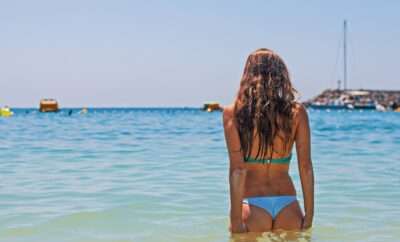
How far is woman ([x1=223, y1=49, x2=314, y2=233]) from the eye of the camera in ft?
13.5

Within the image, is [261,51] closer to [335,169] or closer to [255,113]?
[255,113]

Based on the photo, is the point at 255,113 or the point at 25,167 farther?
the point at 25,167

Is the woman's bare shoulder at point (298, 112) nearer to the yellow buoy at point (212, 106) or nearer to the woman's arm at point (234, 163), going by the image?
the woman's arm at point (234, 163)

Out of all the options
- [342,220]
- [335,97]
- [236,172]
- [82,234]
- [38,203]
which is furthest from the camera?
[335,97]

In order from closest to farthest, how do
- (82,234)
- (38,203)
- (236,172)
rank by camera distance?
(236,172) < (82,234) < (38,203)

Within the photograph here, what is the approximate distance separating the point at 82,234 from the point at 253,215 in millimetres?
2125

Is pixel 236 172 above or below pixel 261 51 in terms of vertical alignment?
below

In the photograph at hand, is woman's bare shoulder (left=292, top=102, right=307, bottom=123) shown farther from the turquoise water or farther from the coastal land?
the coastal land

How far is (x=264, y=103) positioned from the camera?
4102mm

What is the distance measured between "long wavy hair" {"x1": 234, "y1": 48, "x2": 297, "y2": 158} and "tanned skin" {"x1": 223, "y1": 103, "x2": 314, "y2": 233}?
0.05 m

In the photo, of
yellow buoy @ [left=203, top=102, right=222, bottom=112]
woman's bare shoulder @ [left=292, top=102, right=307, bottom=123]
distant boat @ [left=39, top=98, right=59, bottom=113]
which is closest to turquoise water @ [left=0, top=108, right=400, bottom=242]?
woman's bare shoulder @ [left=292, top=102, right=307, bottom=123]

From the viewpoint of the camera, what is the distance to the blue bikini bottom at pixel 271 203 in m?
4.25

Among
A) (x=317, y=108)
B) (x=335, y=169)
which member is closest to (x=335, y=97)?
(x=317, y=108)

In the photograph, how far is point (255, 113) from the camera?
4094mm
